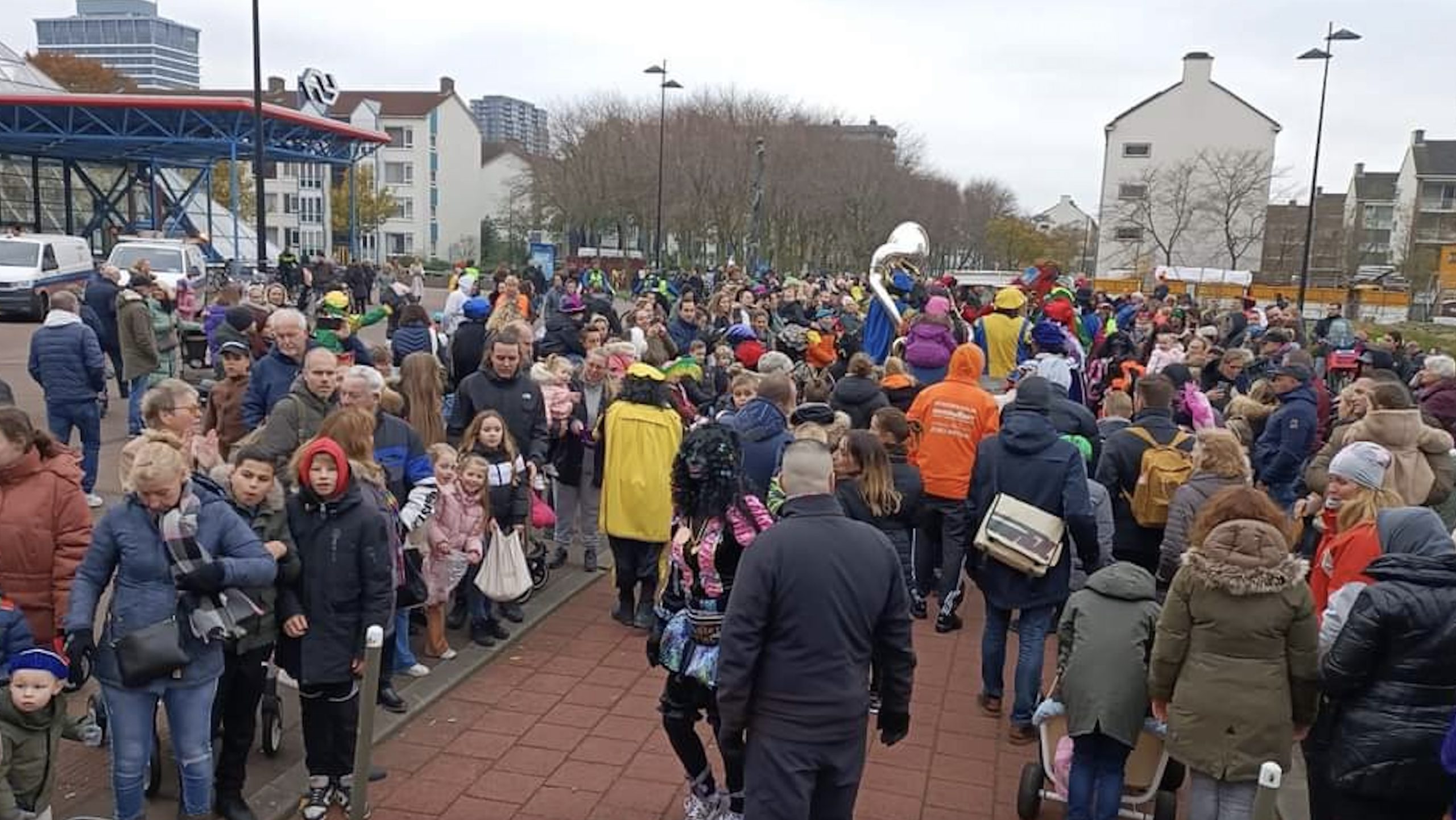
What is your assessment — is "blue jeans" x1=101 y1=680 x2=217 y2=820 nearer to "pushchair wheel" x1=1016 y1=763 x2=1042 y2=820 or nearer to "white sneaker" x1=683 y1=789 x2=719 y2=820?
"white sneaker" x1=683 y1=789 x2=719 y2=820

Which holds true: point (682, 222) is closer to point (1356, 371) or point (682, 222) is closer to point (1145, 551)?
point (1356, 371)

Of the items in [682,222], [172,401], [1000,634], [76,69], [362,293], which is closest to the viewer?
[172,401]

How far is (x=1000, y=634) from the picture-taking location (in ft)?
19.6

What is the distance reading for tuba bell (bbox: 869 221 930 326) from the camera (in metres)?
15.2

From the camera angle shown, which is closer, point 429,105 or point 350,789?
point 350,789

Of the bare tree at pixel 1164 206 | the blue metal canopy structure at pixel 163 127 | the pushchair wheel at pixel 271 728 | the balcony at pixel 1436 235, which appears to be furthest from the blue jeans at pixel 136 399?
the balcony at pixel 1436 235

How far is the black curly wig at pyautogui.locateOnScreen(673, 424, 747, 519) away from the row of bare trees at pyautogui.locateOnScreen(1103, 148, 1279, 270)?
5474cm

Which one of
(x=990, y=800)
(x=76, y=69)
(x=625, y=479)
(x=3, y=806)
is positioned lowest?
(x=990, y=800)

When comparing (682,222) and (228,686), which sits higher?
(682,222)

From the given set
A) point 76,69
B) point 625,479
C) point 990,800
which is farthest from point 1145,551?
point 76,69

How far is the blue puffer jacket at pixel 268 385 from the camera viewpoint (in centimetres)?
682

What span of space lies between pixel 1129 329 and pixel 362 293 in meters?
19.2

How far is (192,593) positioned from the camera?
4.20 m

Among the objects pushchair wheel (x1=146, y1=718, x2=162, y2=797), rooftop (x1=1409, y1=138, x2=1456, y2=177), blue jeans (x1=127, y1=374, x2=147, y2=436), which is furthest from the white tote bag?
rooftop (x1=1409, y1=138, x2=1456, y2=177)
